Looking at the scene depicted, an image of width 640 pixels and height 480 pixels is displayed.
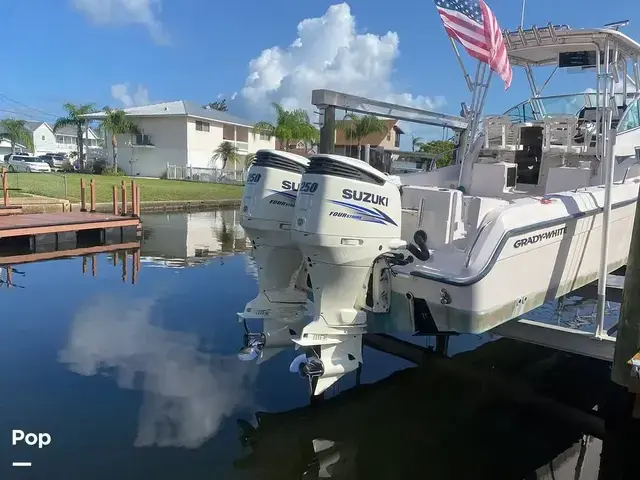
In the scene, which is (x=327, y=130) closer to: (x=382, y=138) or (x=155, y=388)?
(x=155, y=388)

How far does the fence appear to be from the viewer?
34844 millimetres

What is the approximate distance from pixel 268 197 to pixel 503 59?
2.94 meters

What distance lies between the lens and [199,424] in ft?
15.8

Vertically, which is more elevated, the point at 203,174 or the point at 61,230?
the point at 203,174

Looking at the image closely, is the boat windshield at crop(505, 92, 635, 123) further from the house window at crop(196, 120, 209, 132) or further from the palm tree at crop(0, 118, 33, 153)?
the palm tree at crop(0, 118, 33, 153)

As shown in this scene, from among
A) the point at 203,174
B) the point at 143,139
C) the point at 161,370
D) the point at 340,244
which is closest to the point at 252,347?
the point at 161,370

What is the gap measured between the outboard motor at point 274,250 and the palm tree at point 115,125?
33.6m

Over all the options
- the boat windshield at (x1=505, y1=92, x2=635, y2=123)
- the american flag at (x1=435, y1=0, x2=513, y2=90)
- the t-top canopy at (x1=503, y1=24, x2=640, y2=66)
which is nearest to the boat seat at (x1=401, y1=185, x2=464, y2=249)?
the american flag at (x1=435, y1=0, x2=513, y2=90)

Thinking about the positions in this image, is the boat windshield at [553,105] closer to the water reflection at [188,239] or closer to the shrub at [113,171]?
the water reflection at [188,239]

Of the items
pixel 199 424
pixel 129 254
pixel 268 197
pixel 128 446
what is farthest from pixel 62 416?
pixel 129 254

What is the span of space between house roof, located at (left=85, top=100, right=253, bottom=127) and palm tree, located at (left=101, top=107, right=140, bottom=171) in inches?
35.7

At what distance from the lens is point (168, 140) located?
36.5 m

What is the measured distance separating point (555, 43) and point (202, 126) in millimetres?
32632

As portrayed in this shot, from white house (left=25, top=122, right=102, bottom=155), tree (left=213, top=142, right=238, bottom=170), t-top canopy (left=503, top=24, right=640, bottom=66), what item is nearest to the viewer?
t-top canopy (left=503, top=24, right=640, bottom=66)
